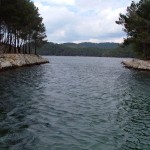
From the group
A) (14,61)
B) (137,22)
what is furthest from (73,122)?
(137,22)

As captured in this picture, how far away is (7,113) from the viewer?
872 inches

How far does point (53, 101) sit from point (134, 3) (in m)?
65.5

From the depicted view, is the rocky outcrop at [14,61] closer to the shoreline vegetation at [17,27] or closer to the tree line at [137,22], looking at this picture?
the shoreline vegetation at [17,27]

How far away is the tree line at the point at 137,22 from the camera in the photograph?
7738cm

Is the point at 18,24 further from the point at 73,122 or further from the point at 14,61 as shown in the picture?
the point at 73,122

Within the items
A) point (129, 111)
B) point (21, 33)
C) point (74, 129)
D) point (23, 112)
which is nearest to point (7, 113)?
point (23, 112)

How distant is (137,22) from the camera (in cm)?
7894

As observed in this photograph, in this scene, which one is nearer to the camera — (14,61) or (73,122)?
(73,122)

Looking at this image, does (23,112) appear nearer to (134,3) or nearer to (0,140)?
(0,140)

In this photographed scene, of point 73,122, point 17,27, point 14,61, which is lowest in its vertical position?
point 73,122

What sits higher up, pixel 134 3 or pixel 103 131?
pixel 134 3

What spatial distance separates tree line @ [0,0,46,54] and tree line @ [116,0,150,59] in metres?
24.8

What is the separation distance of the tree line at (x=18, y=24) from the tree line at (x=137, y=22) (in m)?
24.8

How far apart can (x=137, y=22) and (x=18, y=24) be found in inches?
1134
